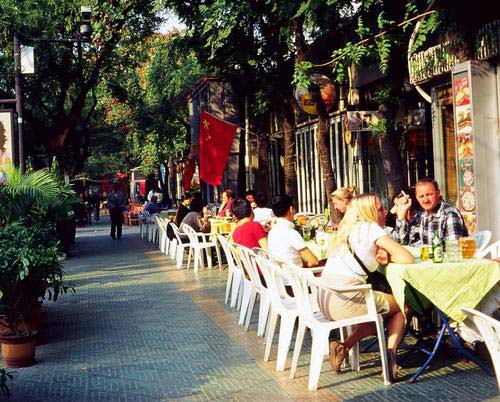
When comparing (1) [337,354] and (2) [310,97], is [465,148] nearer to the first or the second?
(1) [337,354]

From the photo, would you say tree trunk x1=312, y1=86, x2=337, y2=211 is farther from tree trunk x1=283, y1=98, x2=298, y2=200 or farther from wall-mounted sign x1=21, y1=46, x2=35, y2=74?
wall-mounted sign x1=21, y1=46, x2=35, y2=74

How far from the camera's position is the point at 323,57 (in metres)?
19.6

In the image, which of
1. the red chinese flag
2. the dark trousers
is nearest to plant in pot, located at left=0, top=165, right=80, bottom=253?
the red chinese flag

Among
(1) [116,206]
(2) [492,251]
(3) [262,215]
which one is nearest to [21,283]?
(2) [492,251]

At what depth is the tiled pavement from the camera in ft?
20.8

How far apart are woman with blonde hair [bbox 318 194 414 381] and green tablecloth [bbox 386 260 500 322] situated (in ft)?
0.56

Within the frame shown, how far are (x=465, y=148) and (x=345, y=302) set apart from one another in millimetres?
4915

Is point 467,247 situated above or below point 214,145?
below

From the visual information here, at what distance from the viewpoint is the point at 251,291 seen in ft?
30.3

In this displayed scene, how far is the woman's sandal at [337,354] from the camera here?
266 inches

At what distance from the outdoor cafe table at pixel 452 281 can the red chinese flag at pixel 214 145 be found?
15426mm

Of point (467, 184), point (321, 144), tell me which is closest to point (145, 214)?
point (321, 144)

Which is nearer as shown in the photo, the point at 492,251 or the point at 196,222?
the point at 492,251

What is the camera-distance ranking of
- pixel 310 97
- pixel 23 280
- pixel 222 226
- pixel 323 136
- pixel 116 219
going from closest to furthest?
pixel 23 280
pixel 323 136
pixel 222 226
pixel 310 97
pixel 116 219
